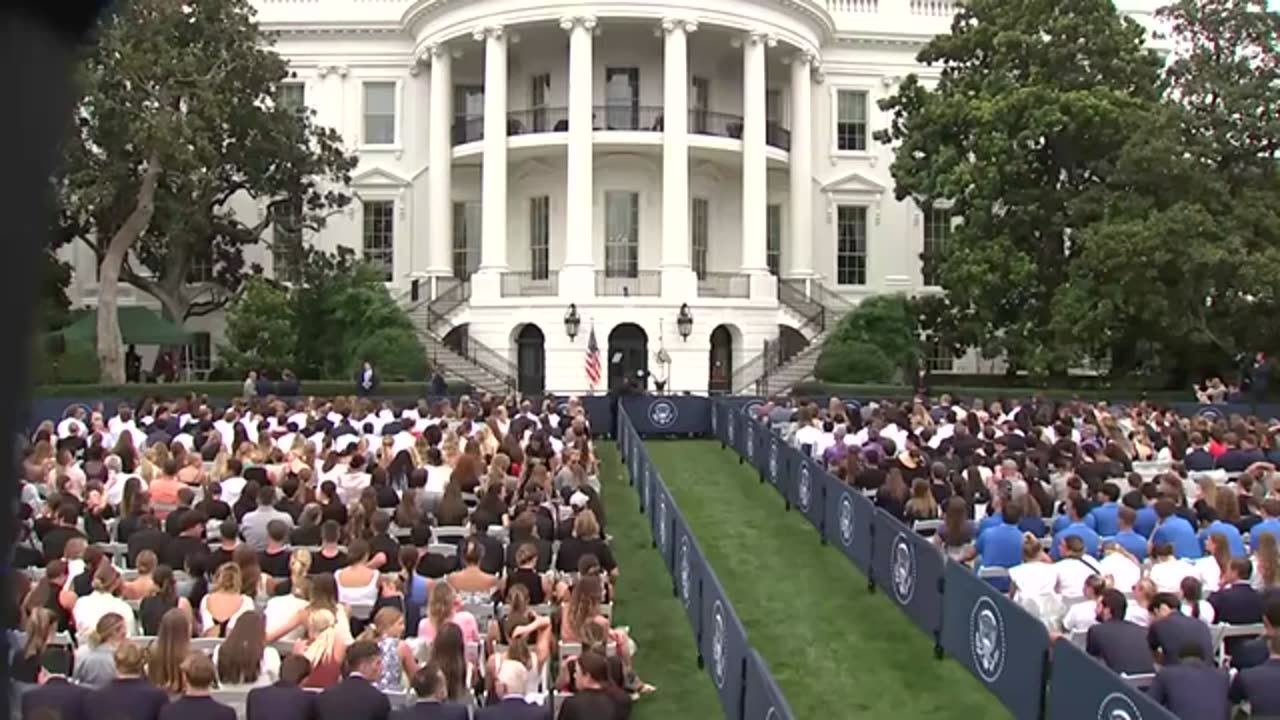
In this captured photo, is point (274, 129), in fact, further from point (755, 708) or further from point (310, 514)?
point (755, 708)

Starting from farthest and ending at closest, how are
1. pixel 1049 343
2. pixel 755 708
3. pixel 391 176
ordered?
pixel 391 176 → pixel 1049 343 → pixel 755 708

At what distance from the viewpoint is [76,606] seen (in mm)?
9180

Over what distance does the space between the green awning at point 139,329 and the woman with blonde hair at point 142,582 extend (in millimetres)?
35496

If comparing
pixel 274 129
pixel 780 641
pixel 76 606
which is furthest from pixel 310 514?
pixel 274 129

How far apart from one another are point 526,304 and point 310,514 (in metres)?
29.7

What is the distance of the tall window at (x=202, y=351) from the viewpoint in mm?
50125

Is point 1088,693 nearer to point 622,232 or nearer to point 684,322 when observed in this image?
point 684,322

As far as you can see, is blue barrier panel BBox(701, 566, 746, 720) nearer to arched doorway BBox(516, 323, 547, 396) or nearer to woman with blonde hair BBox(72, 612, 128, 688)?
woman with blonde hair BBox(72, 612, 128, 688)

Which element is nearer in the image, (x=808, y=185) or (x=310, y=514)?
(x=310, y=514)

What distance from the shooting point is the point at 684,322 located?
1622 inches

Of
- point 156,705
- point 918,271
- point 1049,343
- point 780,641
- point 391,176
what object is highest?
point 391,176

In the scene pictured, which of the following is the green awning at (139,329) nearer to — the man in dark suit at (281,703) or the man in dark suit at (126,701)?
the man in dark suit at (126,701)

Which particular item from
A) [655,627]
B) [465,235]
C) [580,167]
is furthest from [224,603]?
→ [465,235]

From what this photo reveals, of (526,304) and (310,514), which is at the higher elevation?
(526,304)
